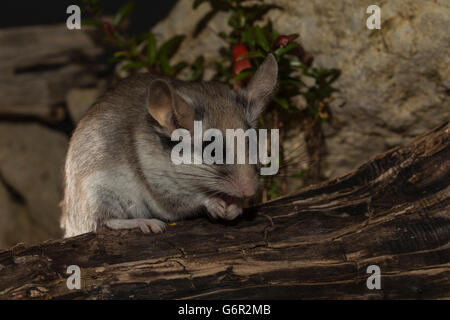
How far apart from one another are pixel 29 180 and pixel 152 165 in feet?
13.5

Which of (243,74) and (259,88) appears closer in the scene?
(259,88)

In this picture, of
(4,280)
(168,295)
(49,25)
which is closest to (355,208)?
(168,295)

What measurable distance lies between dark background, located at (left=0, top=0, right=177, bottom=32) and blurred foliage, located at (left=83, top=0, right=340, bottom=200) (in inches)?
51.4

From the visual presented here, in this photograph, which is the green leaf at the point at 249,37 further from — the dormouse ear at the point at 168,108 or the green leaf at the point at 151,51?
the dormouse ear at the point at 168,108

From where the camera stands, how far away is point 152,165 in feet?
10.0

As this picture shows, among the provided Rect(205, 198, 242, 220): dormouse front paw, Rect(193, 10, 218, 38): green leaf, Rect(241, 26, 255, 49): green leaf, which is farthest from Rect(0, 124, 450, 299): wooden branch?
Rect(193, 10, 218, 38): green leaf

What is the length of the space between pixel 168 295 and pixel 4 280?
2.93ft

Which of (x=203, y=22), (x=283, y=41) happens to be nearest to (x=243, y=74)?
(x=283, y=41)

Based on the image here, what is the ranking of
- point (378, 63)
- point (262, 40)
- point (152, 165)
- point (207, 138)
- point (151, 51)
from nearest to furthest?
point (207, 138)
point (152, 165)
point (262, 40)
point (378, 63)
point (151, 51)

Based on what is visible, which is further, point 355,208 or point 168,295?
point 355,208

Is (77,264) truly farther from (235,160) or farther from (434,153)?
(434,153)

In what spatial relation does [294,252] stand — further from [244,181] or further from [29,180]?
[29,180]

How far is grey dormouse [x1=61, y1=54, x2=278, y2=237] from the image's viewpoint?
286 centimetres

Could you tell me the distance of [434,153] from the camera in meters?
3.05
